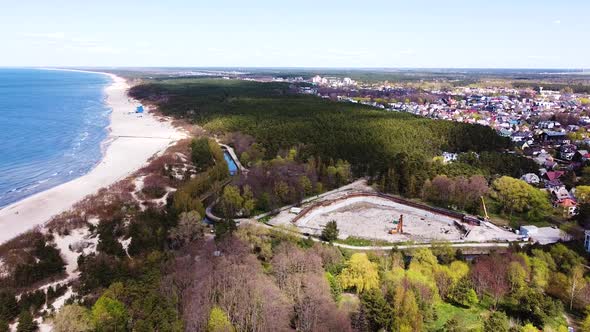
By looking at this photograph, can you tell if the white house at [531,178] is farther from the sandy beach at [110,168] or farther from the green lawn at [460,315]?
the sandy beach at [110,168]

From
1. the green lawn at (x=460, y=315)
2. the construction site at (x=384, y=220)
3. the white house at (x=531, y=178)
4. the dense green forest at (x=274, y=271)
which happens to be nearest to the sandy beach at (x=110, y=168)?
the dense green forest at (x=274, y=271)

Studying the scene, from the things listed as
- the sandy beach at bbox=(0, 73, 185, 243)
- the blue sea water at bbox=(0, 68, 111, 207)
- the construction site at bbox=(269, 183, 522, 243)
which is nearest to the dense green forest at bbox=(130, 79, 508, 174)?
the construction site at bbox=(269, 183, 522, 243)

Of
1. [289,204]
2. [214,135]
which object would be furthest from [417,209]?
[214,135]

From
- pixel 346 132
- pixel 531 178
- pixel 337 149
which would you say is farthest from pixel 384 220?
pixel 346 132

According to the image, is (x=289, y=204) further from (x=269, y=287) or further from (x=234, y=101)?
(x=234, y=101)

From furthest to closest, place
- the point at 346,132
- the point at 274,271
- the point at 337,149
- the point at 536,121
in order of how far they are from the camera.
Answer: the point at 536,121 < the point at 346,132 < the point at 337,149 < the point at 274,271

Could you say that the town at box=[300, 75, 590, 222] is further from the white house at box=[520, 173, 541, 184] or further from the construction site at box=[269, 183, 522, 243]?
the construction site at box=[269, 183, 522, 243]

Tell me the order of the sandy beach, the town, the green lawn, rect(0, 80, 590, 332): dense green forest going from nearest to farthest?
rect(0, 80, 590, 332): dense green forest → the green lawn → the sandy beach → the town

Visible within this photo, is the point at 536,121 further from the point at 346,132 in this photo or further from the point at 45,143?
the point at 45,143
